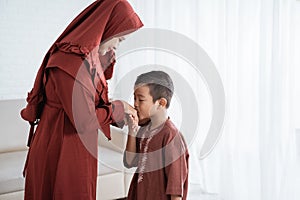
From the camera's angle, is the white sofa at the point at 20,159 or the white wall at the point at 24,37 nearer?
the white sofa at the point at 20,159

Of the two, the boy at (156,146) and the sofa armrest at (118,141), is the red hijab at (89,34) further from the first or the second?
the sofa armrest at (118,141)

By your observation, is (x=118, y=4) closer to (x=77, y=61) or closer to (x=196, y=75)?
(x=77, y=61)

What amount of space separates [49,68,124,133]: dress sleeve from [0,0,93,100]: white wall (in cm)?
189

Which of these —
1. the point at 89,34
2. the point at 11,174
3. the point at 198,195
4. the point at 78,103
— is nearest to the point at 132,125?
the point at 78,103

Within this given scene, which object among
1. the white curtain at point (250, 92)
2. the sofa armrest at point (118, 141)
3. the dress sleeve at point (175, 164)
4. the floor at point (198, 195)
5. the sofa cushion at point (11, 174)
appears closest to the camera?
the dress sleeve at point (175, 164)

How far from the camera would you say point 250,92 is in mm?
3051

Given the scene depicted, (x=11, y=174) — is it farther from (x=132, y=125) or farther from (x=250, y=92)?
(x=250, y=92)

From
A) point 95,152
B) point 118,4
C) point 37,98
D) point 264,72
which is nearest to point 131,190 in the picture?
point 95,152

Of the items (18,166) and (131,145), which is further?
(18,166)

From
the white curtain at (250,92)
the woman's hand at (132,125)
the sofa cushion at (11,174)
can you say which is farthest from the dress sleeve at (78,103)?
the white curtain at (250,92)

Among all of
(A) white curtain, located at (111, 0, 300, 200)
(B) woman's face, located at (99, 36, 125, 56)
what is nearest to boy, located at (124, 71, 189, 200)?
(B) woman's face, located at (99, 36, 125, 56)

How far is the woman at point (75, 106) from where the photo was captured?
1.82 metres

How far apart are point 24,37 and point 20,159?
1.12m

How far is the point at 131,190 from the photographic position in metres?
2.12
